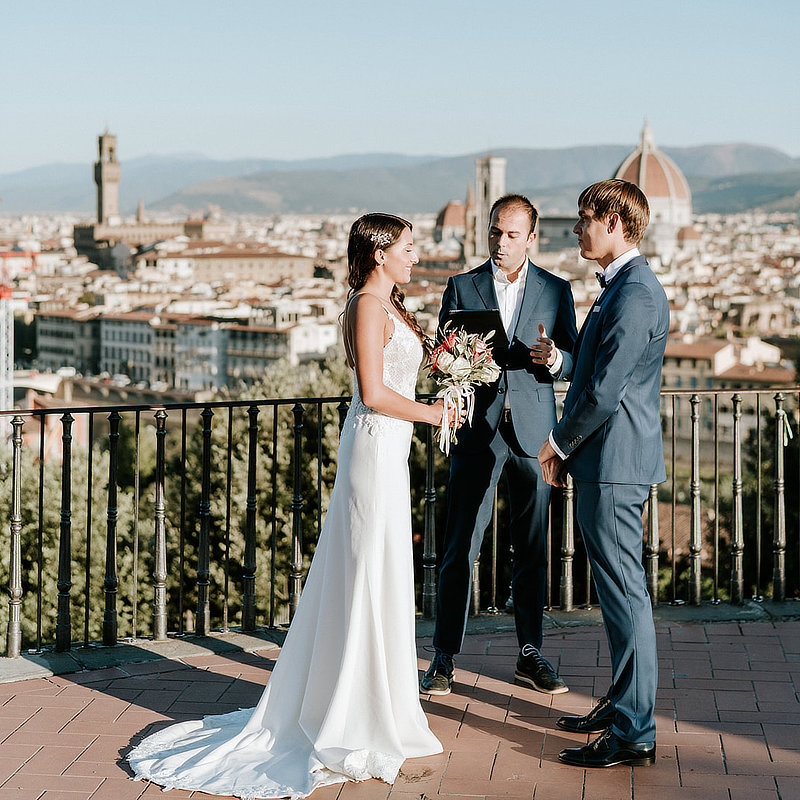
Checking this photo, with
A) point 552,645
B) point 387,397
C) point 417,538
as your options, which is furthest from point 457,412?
point 417,538

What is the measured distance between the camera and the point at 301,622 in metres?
3.09

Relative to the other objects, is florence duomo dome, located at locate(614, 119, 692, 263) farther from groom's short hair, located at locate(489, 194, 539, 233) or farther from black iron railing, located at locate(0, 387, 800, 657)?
groom's short hair, located at locate(489, 194, 539, 233)

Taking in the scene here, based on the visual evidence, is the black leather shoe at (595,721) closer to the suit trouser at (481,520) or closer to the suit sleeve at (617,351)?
the suit trouser at (481,520)

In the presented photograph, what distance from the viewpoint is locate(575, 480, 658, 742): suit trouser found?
2912 mm

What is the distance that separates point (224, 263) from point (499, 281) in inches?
4450

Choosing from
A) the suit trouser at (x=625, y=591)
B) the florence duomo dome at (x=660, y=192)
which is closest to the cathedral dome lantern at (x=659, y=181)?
the florence duomo dome at (x=660, y=192)

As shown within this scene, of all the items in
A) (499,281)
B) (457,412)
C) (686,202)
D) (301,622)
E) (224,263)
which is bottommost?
(301,622)

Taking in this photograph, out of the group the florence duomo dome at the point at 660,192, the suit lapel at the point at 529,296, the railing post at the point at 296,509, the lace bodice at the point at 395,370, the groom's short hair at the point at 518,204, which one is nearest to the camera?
the lace bodice at the point at 395,370

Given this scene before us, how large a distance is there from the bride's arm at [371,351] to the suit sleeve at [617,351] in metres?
0.44

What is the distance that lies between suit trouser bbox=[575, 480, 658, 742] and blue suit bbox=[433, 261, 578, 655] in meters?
0.61

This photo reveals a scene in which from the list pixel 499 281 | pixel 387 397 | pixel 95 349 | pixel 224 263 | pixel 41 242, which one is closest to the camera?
pixel 387 397

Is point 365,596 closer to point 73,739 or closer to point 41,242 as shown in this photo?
point 73,739

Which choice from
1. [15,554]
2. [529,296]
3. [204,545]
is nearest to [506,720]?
[529,296]

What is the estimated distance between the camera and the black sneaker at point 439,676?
3.55 metres
